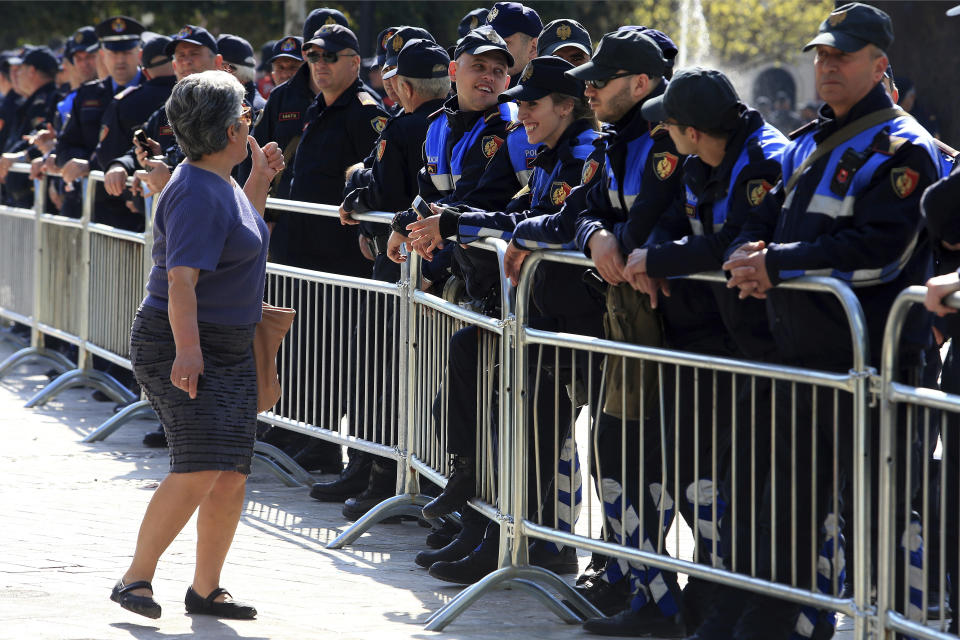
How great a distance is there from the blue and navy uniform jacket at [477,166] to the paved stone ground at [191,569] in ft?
4.14

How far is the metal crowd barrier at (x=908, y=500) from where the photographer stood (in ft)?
13.5

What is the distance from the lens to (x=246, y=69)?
31.4ft

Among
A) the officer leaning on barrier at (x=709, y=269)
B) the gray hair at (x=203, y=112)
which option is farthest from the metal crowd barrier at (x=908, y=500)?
the gray hair at (x=203, y=112)

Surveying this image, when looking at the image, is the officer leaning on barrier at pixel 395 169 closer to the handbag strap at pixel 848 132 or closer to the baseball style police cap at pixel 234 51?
the baseball style police cap at pixel 234 51

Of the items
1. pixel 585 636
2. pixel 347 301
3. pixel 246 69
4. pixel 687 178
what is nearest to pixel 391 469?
pixel 347 301

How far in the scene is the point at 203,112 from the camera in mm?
5258

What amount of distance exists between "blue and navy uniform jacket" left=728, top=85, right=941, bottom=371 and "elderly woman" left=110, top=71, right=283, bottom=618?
181cm

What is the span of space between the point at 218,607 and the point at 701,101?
98.9 inches

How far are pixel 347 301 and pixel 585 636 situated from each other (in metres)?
2.69

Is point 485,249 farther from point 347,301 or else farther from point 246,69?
point 246,69

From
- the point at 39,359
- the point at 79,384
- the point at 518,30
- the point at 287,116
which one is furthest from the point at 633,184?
the point at 39,359

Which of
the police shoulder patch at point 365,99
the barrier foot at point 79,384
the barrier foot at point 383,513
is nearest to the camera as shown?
the barrier foot at point 383,513

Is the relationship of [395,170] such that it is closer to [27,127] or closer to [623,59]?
[623,59]

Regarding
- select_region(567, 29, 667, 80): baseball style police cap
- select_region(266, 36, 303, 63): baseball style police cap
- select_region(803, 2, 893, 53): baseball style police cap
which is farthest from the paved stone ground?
select_region(266, 36, 303, 63): baseball style police cap
